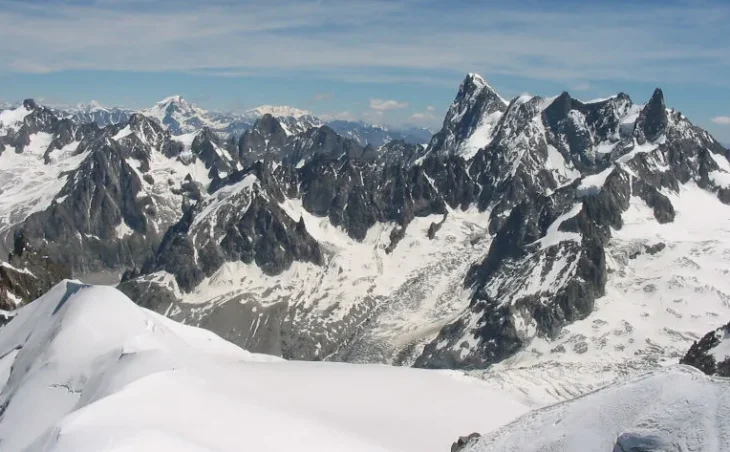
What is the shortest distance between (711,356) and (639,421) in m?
105

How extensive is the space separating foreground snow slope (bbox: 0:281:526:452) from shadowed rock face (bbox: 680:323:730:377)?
51741 mm

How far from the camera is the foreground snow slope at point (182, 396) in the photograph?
6625 centimetres

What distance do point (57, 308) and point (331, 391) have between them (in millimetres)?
53183

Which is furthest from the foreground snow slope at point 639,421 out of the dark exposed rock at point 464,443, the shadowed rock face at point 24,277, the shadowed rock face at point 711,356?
the shadowed rock face at point 24,277

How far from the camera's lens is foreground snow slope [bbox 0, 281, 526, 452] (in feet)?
217

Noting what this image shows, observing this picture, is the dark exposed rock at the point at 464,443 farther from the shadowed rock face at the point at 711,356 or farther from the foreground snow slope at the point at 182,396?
the shadowed rock face at the point at 711,356

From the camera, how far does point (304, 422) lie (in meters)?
76.0

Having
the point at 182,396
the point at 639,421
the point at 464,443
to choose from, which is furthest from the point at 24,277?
the point at 639,421

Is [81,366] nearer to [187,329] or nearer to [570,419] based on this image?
[187,329]

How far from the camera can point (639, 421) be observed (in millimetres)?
48906

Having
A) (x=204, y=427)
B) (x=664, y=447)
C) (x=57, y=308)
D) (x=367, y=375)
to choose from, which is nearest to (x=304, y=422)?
(x=204, y=427)

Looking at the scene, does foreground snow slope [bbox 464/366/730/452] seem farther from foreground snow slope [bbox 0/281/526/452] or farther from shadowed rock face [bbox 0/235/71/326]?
shadowed rock face [bbox 0/235/71/326]

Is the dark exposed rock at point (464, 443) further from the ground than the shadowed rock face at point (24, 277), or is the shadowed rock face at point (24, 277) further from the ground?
the dark exposed rock at point (464, 443)

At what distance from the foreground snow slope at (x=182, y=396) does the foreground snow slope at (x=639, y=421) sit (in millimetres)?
23407
